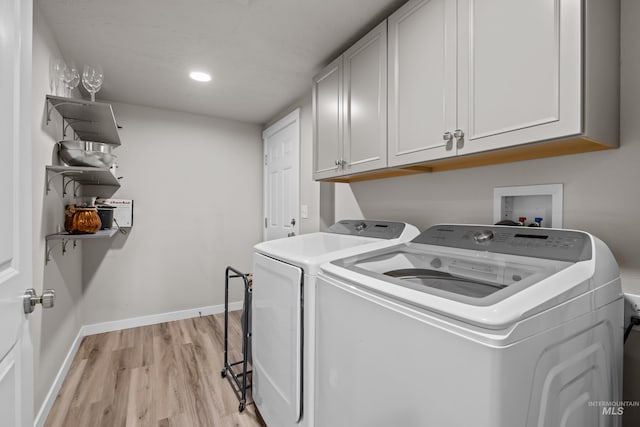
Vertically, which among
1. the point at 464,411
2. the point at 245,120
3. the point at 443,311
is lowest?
the point at 464,411

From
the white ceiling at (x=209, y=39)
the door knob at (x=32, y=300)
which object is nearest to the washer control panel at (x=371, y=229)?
the white ceiling at (x=209, y=39)

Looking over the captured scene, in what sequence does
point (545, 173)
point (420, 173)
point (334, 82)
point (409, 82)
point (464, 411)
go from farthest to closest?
point (334, 82), point (420, 173), point (409, 82), point (545, 173), point (464, 411)

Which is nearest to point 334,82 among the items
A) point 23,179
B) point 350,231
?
point 350,231

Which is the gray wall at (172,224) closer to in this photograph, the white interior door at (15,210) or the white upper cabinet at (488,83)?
the white interior door at (15,210)

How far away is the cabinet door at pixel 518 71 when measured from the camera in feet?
2.93

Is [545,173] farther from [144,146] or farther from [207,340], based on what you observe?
[144,146]

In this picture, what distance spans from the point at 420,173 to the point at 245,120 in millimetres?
2486

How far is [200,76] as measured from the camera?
95.2 inches

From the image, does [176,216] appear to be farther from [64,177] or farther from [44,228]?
[44,228]

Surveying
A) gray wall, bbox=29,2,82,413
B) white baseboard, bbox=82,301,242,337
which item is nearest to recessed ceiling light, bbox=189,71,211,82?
gray wall, bbox=29,2,82,413

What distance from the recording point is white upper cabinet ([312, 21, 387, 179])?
5.25ft

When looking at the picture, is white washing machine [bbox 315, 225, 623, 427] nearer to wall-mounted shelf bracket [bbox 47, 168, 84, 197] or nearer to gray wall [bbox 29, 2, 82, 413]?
gray wall [bbox 29, 2, 82, 413]

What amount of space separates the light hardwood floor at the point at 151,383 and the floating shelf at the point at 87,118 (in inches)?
68.5

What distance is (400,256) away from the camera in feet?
4.30
